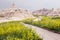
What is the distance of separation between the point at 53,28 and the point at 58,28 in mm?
1411

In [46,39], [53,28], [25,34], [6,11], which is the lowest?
[6,11]

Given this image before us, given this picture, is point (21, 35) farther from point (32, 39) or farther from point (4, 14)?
point (4, 14)

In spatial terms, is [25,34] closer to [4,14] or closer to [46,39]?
[46,39]

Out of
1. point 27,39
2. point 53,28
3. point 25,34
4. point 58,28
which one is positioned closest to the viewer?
point 27,39

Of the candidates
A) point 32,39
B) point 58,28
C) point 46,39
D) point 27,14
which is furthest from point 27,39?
point 27,14

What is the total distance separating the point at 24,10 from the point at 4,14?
12.2m

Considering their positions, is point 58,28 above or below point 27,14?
above

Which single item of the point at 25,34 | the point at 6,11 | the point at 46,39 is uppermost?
the point at 25,34

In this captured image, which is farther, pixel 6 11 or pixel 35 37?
pixel 6 11

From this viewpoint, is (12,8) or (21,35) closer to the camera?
(21,35)

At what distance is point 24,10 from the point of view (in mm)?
113312

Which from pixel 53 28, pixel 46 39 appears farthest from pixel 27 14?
pixel 46 39

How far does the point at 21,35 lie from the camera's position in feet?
37.9

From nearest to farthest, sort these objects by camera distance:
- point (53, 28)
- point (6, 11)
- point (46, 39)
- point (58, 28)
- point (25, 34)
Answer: point (25, 34)
point (46, 39)
point (58, 28)
point (53, 28)
point (6, 11)
